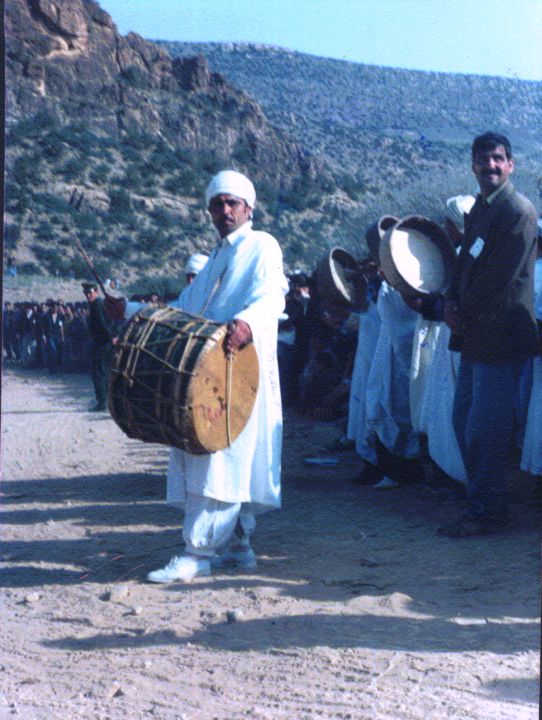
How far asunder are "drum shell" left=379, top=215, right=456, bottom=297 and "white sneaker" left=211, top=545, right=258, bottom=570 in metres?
1.92

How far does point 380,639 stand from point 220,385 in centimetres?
133

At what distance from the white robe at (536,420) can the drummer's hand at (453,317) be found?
0.54 metres

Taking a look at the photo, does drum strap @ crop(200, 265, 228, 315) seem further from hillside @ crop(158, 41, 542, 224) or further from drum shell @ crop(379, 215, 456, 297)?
hillside @ crop(158, 41, 542, 224)

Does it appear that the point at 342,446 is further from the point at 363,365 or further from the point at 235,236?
the point at 235,236

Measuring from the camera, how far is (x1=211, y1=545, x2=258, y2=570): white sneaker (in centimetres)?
489

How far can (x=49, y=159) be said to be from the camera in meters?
34.2

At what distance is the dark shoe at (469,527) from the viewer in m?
5.20

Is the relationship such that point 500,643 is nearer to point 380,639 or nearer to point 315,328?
point 380,639

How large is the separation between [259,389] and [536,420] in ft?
6.02

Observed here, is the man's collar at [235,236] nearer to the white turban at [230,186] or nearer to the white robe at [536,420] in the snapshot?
the white turban at [230,186]

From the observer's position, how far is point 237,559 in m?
4.91

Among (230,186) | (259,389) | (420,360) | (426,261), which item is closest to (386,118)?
(420,360)

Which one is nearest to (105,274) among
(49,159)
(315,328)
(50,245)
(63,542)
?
(50,245)

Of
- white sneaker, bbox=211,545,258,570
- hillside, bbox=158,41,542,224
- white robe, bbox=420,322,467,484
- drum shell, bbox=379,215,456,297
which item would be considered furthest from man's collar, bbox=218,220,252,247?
hillside, bbox=158,41,542,224
